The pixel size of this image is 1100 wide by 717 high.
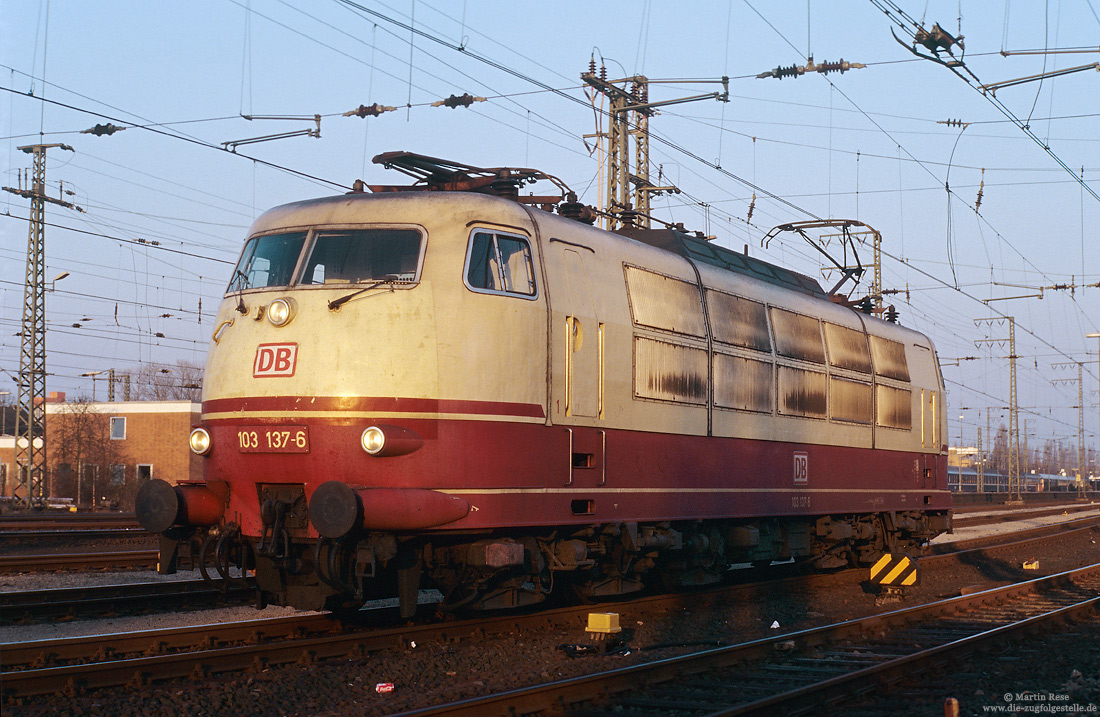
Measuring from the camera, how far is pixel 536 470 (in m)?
10.1

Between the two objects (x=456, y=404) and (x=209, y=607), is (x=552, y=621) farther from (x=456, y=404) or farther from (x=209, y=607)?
(x=209, y=607)

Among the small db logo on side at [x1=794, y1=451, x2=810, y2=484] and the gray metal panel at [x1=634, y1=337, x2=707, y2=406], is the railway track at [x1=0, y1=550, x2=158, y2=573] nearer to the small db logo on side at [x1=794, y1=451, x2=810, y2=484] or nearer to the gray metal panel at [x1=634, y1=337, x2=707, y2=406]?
the gray metal panel at [x1=634, y1=337, x2=707, y2=406]

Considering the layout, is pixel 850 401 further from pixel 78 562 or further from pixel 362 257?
pixel 78 562

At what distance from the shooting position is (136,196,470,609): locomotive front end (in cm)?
912

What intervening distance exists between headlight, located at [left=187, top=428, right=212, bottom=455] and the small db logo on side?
8015 millimetres

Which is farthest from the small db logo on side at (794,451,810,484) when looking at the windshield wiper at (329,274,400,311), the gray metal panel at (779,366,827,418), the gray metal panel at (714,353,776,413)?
the windshield wiper at (329,274,400,311)

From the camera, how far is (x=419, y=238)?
991cm

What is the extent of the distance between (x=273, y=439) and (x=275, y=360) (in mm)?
704

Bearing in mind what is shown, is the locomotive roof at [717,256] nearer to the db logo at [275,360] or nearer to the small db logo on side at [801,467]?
the small db logo on side at [801,467]

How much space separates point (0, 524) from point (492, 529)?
20.0 metres

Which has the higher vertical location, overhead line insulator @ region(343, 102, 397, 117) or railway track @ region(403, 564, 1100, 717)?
overhead line insulator @ region(343, 102, 397, 117)

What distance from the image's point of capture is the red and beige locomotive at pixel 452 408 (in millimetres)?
9297

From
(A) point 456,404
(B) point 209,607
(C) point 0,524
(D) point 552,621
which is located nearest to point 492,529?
(A) point 456,404

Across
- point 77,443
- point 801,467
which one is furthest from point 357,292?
point 77,443
